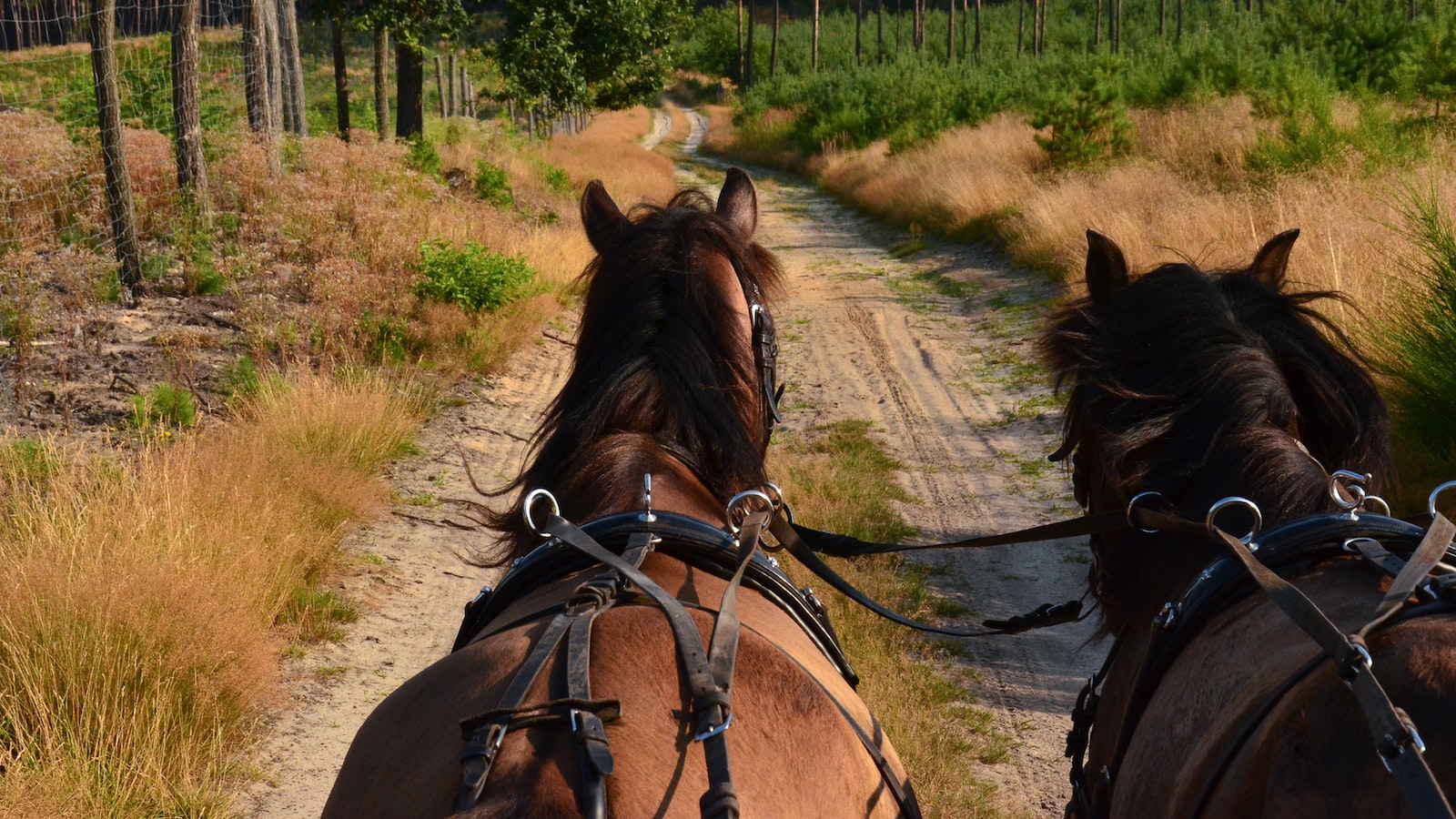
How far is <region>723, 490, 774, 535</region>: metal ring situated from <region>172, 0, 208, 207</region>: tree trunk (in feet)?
25.6

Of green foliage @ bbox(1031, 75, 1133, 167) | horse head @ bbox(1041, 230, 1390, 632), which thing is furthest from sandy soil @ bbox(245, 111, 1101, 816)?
green foliage @ bbox(1031, 75, 1133, 167)

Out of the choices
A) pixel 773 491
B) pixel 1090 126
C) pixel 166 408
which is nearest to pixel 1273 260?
pixel 773 491

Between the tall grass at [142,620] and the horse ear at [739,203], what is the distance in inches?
91.1

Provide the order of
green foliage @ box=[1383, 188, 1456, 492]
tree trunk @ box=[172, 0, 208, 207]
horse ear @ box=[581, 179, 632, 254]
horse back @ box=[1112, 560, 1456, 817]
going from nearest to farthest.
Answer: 1. horse back @ box=[1112, 560, 1456, 817]
2. horse ear @ box=[581, 179, 632, 254]
3. green foliage @ box=[1383, 188, 1456, 492]
4. tree trunk @ box=[172, 0, 208, 207]

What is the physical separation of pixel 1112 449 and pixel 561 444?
1229 mm

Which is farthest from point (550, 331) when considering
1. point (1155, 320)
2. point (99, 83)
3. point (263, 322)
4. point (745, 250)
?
→ point (1155, 320)

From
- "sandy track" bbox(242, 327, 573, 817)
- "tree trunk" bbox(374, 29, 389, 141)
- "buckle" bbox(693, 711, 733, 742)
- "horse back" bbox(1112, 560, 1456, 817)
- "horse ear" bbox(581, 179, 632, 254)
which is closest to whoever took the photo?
"horse back" bbox(1112, 560, 1456, 817)

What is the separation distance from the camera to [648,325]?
2.42 m

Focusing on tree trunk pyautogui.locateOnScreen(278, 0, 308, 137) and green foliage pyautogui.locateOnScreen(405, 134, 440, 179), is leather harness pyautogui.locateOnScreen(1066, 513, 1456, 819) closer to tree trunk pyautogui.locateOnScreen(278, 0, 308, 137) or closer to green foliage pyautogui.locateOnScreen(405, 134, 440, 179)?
green foliage pyautogui.locateOnScreen(405, 134, 440, 179)

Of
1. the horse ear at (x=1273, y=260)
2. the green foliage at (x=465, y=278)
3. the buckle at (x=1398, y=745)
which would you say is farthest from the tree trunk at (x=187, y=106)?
the buckle at (x=1398, y=745)

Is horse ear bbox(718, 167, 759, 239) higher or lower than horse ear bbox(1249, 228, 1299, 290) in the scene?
higher

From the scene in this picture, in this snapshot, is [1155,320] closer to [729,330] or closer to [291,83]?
[729,330]

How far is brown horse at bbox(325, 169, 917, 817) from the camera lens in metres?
1.41

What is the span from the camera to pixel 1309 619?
1.41m
